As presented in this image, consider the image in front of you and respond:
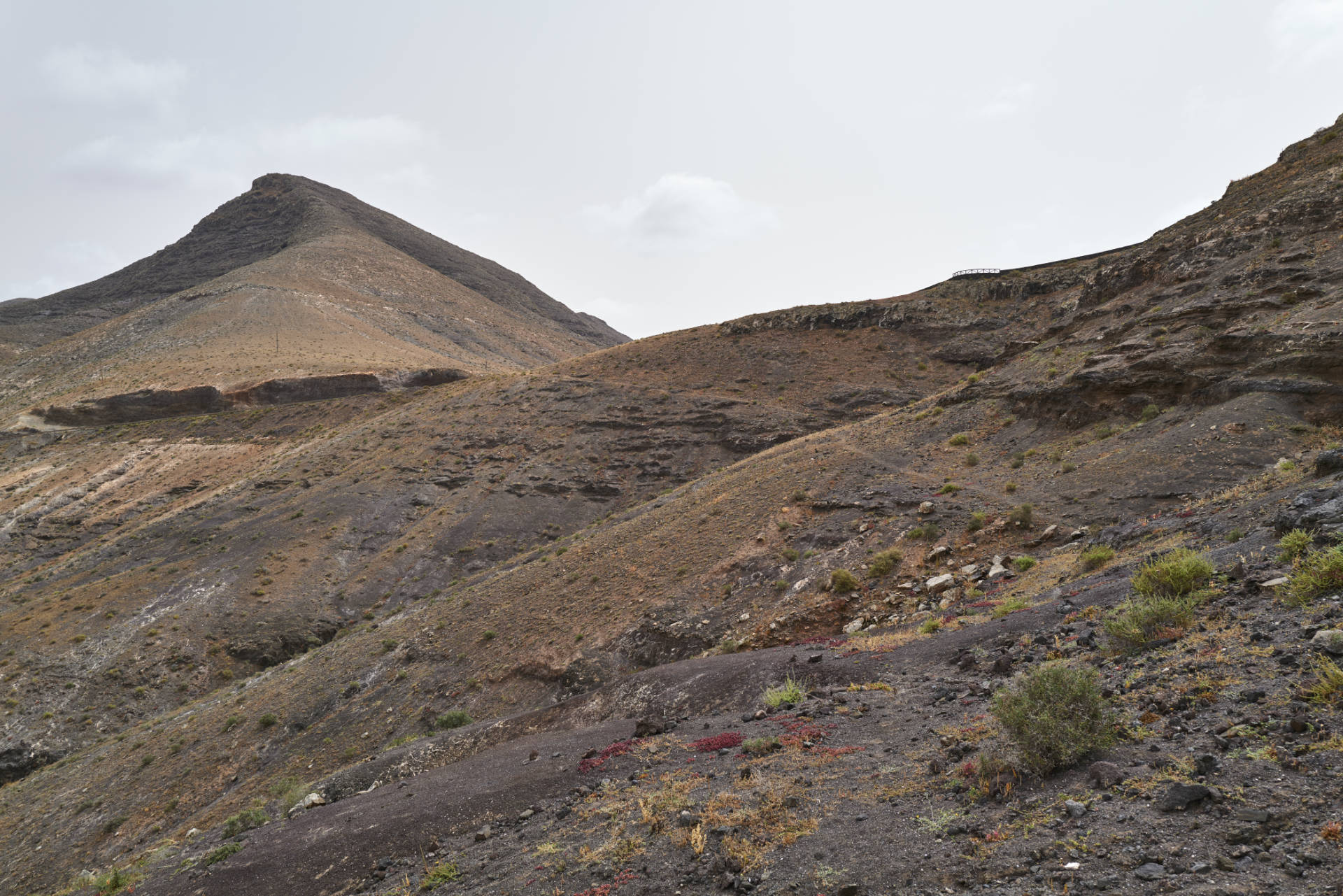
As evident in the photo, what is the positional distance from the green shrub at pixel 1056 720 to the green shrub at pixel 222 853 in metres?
12.7

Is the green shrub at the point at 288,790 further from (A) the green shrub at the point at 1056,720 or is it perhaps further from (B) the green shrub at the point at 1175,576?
(B) the green shrub at the point at 1175,576

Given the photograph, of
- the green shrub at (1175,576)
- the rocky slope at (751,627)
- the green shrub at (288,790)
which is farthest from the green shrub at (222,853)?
the green shrub at (1175,576)

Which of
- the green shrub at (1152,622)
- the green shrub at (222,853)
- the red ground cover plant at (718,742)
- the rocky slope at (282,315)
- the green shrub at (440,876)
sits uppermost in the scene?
the rocky slope at (282,315)

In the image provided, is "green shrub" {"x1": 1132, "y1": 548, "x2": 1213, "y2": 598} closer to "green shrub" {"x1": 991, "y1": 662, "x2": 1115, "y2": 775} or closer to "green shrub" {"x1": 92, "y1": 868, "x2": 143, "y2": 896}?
"green shrub" {"x1": 991, "y1": 662, "x2": 1115, "y2": 775}

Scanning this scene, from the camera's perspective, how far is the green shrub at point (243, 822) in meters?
12.7

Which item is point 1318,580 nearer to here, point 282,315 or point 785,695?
point 785,695

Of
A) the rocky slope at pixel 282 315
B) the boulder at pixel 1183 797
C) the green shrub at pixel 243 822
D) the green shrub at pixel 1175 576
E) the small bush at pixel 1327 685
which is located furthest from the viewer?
the rocky slope at pixel 282 315

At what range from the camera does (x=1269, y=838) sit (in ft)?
13.5

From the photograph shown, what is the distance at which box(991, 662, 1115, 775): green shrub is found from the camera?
5.81m

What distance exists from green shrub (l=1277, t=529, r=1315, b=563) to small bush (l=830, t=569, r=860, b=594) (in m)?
8.26

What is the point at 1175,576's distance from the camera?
8625 mm

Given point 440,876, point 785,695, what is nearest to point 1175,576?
point 785,695

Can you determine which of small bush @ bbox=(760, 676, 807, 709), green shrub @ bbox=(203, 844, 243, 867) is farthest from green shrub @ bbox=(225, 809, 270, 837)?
small bush @ bbox=(760, 676, 807, 709)

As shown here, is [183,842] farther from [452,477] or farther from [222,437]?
[222,437]
